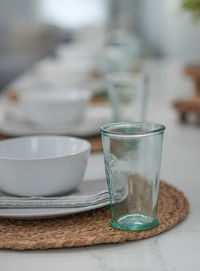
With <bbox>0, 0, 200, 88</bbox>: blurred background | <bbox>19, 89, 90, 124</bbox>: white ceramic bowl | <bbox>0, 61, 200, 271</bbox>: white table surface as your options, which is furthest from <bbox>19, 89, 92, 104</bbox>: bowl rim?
<bbox>0, 0, 200, 88</bbox>: blurred background

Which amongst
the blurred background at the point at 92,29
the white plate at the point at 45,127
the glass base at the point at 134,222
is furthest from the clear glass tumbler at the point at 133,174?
the blurred background at the point at 92,29

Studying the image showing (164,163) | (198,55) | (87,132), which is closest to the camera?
(164,163)

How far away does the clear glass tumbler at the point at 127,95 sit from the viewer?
114cm

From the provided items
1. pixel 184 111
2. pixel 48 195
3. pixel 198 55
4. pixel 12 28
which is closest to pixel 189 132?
pixel 184 111

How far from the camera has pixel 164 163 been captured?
0.97m

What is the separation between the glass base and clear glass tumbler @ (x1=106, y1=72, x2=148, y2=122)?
0.56 metres

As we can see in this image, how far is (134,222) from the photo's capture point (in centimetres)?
60

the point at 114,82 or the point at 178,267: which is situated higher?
the point at 114,82

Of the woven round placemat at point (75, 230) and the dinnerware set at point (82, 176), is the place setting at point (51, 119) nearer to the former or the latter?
the dinnerware set at point (82, 176)

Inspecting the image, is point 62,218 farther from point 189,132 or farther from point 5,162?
point 189,132

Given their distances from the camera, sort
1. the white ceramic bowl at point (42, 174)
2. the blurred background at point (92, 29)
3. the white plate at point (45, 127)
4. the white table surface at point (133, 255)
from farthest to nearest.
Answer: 1. the blurred background at point (92, 29)
2. the white plate at point (45, 127)
3. the white ceramic bowl at point (42, 174)
4. the white table surface at point (133, 255)

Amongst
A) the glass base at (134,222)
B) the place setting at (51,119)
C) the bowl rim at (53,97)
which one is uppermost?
the bowl rim at (53,97)

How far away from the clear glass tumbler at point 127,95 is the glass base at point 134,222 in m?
0.56

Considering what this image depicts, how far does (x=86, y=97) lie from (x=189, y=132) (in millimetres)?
251
